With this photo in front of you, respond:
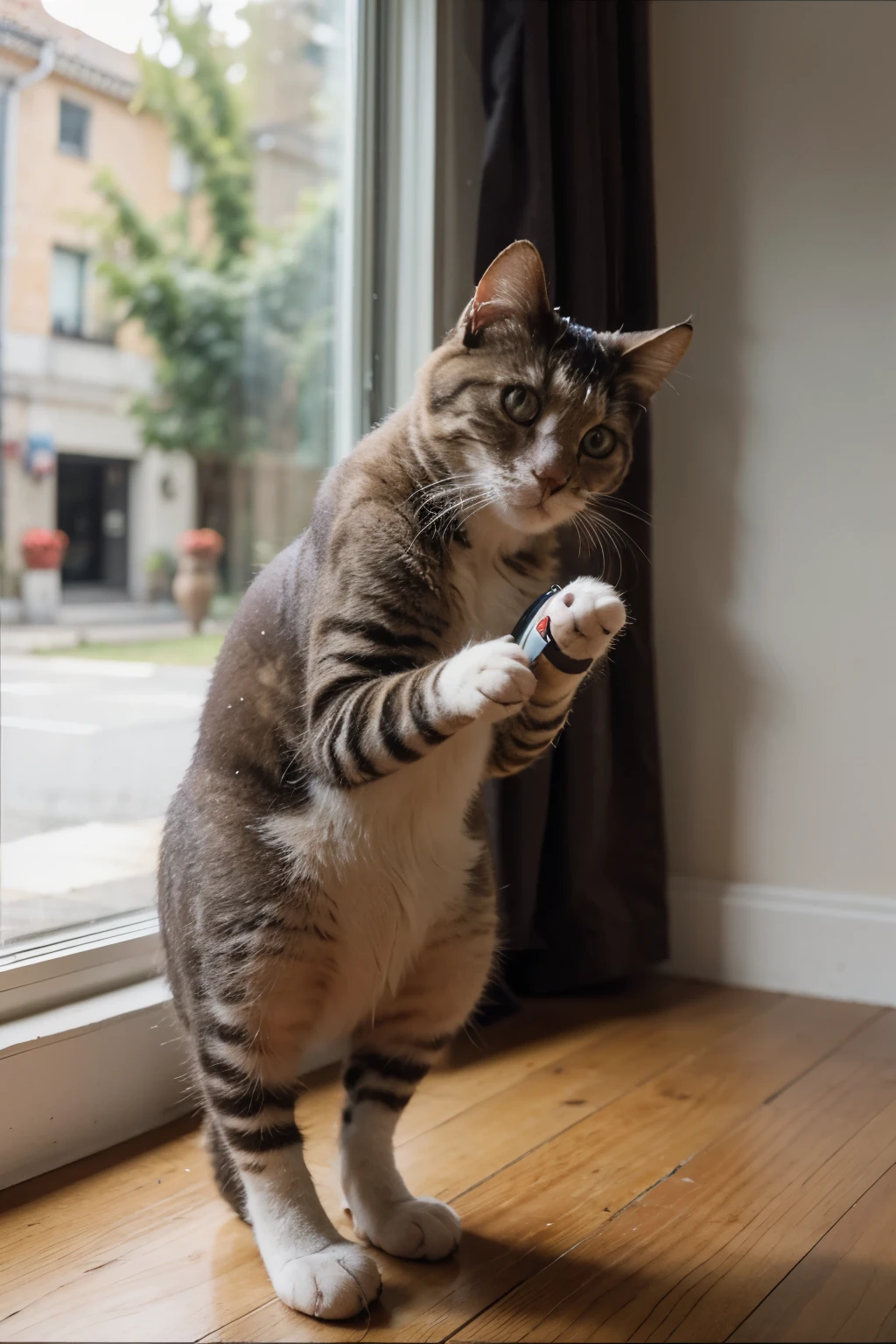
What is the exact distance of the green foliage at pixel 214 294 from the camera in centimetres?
338

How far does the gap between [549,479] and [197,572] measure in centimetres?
252

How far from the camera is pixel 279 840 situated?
1.18 metres

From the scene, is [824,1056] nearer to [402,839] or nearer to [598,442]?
[402,839]

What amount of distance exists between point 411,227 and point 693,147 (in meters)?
0.60

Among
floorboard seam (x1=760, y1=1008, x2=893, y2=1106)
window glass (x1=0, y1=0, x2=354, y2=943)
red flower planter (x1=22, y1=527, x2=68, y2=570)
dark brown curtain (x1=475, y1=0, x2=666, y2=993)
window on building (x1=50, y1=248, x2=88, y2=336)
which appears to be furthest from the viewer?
window on building (x1=50, y1=248, x2=88, y2=336)

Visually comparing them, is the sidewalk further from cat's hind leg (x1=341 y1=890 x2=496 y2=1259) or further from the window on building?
cat's hind leg (x1=341 y1=890 x2=496 y2=1259)

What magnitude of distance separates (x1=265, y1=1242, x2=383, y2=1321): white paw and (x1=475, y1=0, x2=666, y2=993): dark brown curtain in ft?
2.81

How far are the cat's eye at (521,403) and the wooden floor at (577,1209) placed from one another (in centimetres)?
85

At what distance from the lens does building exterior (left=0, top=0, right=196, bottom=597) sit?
8.72ft

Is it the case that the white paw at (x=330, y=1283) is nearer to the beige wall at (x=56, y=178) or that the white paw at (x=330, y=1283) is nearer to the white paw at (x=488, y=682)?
the white paw at (x=488, y=682)

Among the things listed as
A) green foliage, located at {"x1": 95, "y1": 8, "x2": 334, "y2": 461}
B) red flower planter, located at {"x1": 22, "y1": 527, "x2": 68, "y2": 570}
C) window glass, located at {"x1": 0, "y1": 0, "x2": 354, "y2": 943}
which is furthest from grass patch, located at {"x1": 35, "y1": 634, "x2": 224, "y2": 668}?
green foliage, located at {"x1": 95, "y1": 8, "x2": 334, "y2": 461}

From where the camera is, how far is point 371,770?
3.52ft

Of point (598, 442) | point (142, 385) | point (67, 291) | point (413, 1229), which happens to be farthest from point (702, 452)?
point (142, 385)

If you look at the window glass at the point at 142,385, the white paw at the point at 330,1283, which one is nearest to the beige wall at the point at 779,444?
the window glass at the point at 142,385
